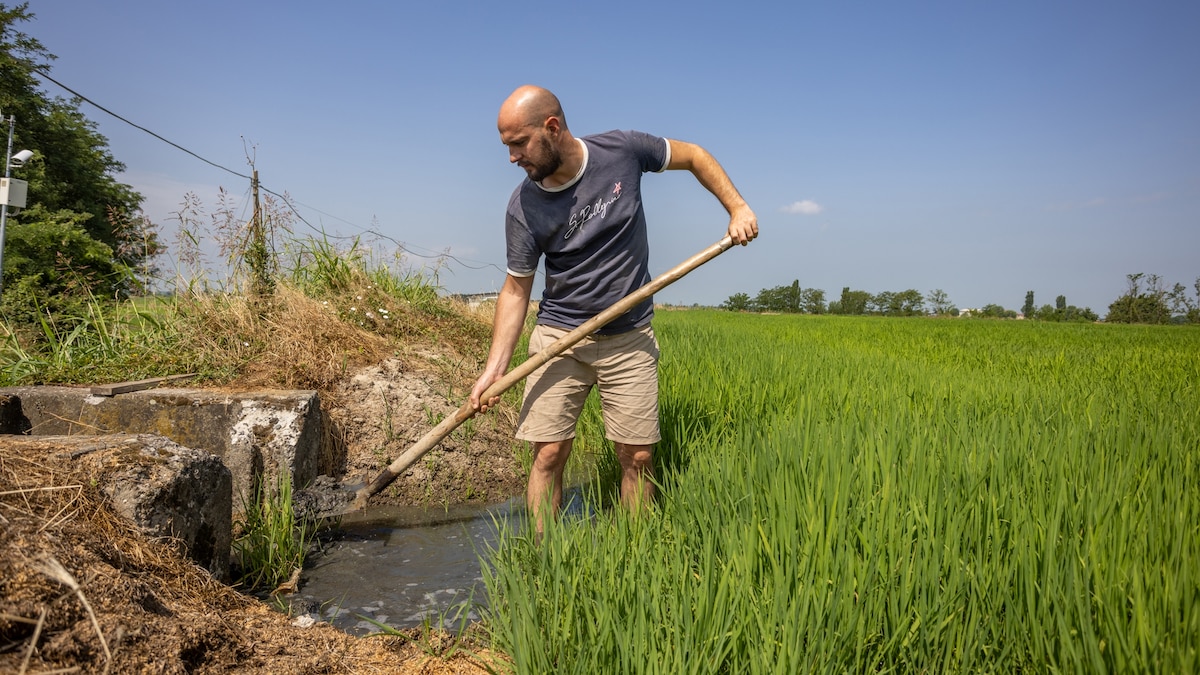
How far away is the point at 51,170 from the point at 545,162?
23066 millimetres

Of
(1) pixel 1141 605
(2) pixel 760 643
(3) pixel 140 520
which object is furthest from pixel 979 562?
(3) pixel 140 520

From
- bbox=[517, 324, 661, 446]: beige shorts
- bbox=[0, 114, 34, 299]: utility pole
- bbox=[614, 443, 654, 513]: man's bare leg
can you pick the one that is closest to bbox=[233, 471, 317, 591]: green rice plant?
bbox=[517, 324, 661, 446]: beige shorts

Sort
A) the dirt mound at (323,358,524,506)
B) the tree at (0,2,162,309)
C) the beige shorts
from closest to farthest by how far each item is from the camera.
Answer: the beige shorts → the dirt mound at (323,358,524,506) → the tree at (0,2,162,309)

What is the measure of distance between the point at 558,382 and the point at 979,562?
167cm

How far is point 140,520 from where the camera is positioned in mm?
2303

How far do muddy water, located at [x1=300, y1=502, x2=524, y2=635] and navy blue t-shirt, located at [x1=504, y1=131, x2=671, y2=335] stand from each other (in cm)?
89

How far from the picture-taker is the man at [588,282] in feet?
9.13

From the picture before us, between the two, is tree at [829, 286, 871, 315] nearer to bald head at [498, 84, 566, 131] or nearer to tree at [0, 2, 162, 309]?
tree at [0, 2, 162, 309]

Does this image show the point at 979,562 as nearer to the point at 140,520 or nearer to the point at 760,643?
the point at 760,643

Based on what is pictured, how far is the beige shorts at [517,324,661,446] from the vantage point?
2.94m

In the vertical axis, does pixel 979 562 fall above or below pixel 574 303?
below

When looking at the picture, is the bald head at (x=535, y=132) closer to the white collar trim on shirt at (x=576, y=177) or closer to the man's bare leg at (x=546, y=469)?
the white collar trim on shirt at (x=576, y=177)

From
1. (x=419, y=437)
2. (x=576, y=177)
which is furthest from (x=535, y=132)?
(x=419, y=437)

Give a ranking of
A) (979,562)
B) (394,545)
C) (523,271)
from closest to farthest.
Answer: (979,562), (523,271), (394,545)
